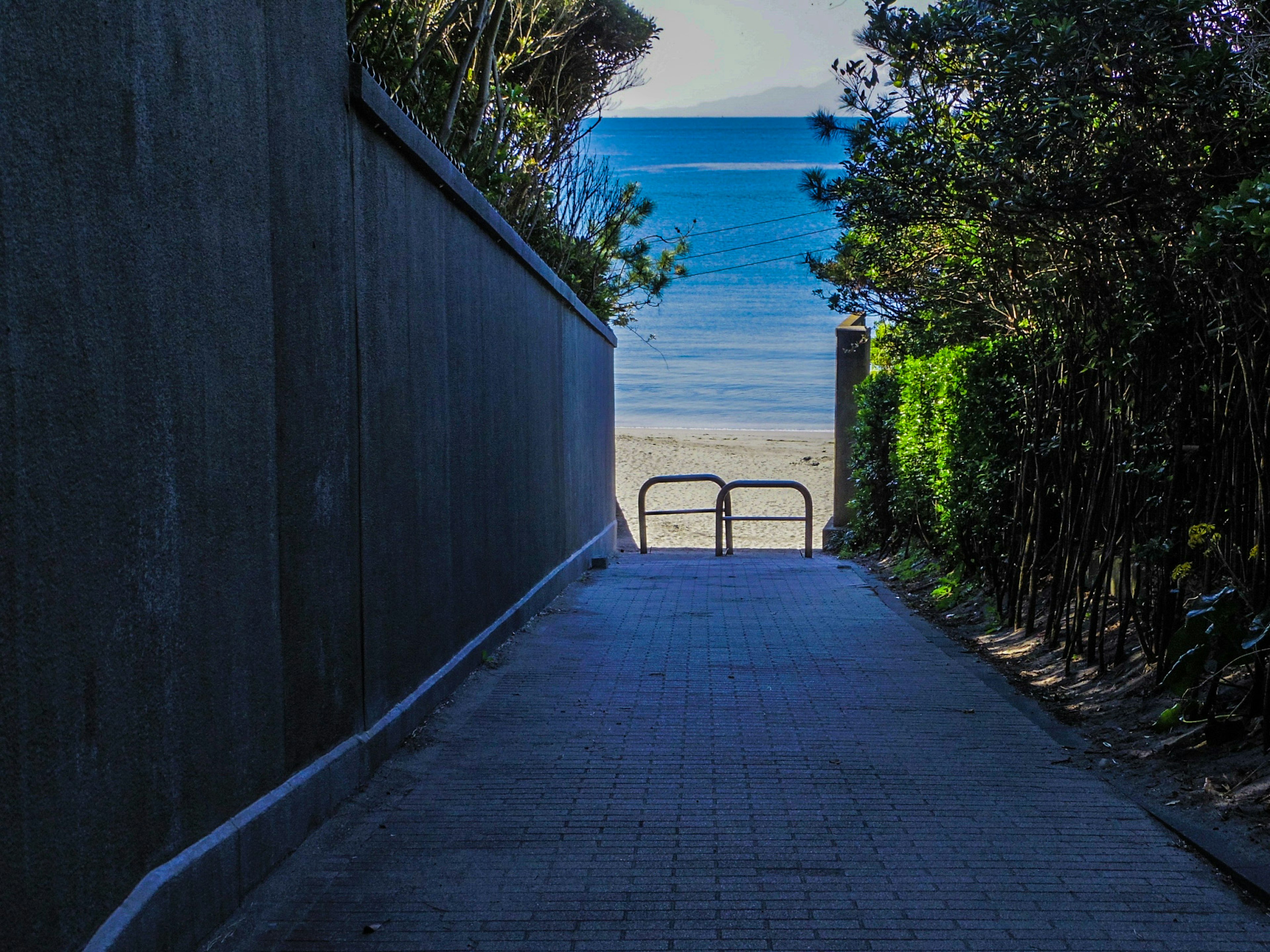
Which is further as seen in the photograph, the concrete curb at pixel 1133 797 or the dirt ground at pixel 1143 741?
the dirt ground at pixel 1143 741

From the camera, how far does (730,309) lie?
271 feet

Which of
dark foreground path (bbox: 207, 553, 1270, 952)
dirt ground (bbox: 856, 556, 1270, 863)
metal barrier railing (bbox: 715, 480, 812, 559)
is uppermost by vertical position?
metal barrier railing (bbox: 715, 480, 812, 559)

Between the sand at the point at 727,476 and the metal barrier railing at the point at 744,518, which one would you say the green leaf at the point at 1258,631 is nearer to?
the metal barrier railing at the point at 744,518

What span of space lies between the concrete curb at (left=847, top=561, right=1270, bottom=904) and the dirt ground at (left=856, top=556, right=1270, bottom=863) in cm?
4

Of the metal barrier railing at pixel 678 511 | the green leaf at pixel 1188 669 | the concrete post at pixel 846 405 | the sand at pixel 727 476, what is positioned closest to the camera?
the green leaf at pixel 1188 669

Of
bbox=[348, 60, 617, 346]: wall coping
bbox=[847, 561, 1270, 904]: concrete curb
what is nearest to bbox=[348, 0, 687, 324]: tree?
bbox=[348, 60, 617, 346]: wall coping

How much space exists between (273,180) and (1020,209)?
320 centimetres

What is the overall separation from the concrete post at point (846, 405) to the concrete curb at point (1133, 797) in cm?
675

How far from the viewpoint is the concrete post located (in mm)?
14461

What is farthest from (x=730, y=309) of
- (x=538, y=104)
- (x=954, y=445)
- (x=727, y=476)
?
(x=954, y=445)

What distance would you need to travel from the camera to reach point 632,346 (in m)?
81.7

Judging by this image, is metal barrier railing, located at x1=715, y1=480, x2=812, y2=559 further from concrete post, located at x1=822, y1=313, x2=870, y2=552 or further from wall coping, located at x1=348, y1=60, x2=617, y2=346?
wall coping, located at x1=348, y1=60, x2=617, y2=346

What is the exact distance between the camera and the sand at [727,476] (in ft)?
66.1

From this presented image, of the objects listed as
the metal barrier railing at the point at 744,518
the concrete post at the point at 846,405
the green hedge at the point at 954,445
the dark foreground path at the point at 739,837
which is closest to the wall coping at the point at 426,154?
the dark foreground path at the point at 739,837
